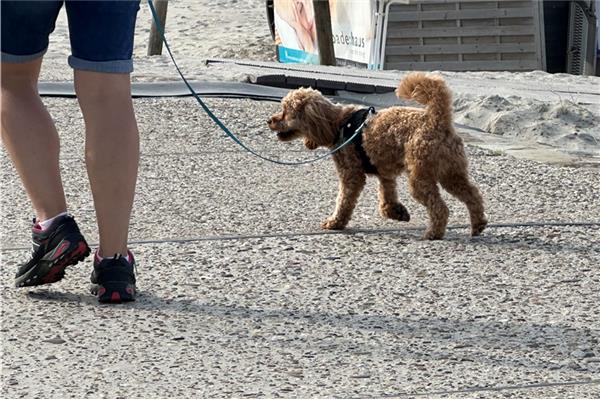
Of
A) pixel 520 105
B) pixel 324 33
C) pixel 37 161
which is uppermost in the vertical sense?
pixel 37 161

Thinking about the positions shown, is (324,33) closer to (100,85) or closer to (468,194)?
(468,194)

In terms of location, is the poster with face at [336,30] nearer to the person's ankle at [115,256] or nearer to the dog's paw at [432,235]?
the dog's paw at [432,235]

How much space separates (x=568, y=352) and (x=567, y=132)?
5.11m

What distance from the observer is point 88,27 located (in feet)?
14.4

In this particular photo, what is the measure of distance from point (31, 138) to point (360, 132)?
201 cm

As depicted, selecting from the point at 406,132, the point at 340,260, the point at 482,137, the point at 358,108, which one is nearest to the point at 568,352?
the point at 340,260

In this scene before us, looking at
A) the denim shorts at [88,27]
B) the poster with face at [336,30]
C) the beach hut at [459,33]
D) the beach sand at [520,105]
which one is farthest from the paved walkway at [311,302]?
the poster with face at [336,30]

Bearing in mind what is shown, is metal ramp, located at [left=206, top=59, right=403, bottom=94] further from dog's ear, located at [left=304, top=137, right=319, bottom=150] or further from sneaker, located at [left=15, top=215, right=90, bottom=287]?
sneaker, located at [left=15, top=215, right=90, bottom=287]

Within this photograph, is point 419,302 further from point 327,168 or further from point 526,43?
point 526,43

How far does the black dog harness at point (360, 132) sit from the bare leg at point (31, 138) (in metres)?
1.91

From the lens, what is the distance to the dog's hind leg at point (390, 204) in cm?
614

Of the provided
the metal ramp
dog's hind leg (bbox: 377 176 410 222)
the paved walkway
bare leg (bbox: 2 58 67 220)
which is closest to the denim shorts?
bare leg (bbox: 2 58 67 220)

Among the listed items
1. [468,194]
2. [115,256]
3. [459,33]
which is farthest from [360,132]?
[459,33]

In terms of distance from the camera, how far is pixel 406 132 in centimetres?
598
